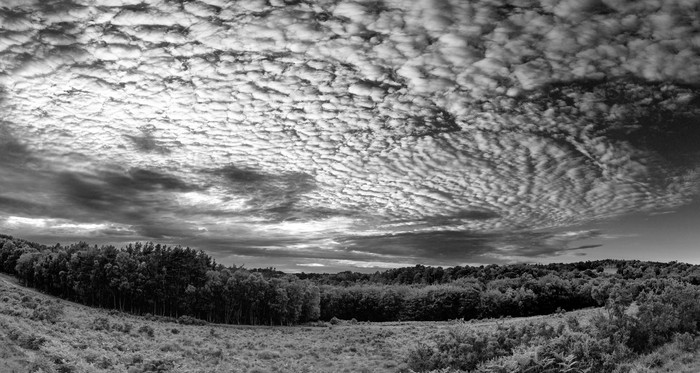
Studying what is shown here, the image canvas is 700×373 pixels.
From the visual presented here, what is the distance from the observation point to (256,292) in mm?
103625

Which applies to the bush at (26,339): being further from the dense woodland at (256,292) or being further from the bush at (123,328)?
the dense woodland at (256,292)

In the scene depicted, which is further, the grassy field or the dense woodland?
the dense woodland

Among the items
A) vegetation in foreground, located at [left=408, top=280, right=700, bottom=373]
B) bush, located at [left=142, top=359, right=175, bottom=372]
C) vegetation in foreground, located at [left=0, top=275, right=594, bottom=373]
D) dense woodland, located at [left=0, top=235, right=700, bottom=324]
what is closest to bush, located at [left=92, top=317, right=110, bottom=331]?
vegetation in foreground, located at [left=0, top=275, right=594, bottom=373]

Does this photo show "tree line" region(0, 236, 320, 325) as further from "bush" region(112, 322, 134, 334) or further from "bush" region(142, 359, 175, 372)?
"bush" region(142, 359, 175, 372)

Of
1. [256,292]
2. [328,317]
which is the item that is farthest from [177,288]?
[328,317]

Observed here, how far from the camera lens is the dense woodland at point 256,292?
98875 mm

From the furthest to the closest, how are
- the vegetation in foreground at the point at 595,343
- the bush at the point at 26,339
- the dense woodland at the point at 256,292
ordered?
the dense woodland at the point at 256,292, the bush at the point at 26,339, the vegetation in foreground at the point at 595,343

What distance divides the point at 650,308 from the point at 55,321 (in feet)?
137

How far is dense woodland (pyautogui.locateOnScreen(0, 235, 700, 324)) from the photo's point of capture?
324 feet

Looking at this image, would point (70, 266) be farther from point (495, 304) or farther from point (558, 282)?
point (558, 282)

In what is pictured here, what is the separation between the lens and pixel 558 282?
100 metres

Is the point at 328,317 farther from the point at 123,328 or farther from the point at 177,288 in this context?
the point at 123,328

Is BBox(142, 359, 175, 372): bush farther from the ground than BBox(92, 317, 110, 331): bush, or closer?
closer

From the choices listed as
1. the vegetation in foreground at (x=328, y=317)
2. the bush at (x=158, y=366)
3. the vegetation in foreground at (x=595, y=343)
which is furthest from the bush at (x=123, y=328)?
the vegetation in foreground at (x=595, y=343)
